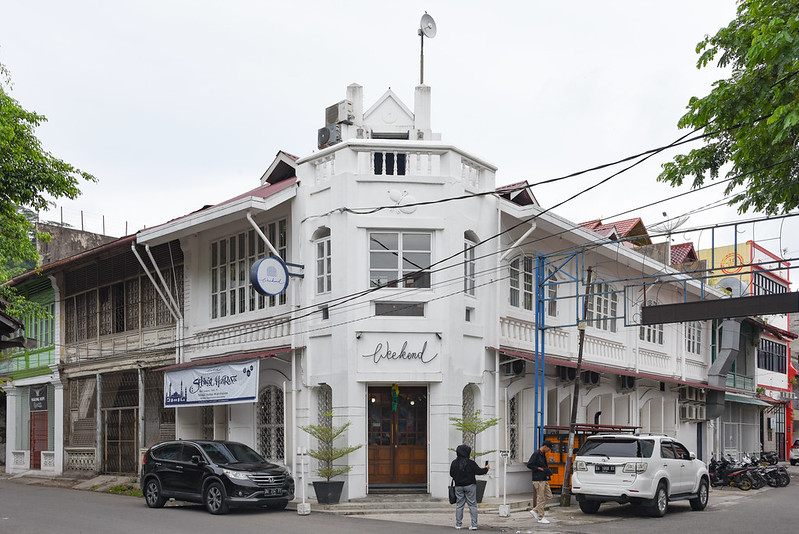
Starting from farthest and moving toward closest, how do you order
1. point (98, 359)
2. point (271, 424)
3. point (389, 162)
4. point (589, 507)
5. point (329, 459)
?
point (98, 359) → point (271, 424) → point (389, 162) → point (329, 459) → point (589, 507)

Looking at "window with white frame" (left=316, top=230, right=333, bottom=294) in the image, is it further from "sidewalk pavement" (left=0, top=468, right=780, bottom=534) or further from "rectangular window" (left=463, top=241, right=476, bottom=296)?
"sidewalk pavement" (left=0, top=468, right=780, bottom=534)

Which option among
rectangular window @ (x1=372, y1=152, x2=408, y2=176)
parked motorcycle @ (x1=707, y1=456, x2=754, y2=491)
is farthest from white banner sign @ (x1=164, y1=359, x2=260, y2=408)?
parked motorcycle @ (x1=707, y1=456, x2=754, y2=491)

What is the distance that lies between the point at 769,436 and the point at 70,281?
3776 centimetres

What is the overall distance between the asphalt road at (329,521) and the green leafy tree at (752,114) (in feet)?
20.6

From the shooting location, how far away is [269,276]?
795 inches

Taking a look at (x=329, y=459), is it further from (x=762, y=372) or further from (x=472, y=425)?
(x=762, y=372)

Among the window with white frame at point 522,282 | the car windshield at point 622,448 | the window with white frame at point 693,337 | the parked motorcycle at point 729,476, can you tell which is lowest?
the parked motorcycle at point 729,476

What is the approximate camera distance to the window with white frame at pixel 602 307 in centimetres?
2688

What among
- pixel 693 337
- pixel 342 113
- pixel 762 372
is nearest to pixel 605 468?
pixel 342 113

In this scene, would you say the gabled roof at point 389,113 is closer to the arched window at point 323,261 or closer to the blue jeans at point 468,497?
the arched window at point 323,261

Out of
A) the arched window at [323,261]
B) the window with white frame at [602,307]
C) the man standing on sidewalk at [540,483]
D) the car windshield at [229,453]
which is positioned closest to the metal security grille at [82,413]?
the car windshield at [229,453]

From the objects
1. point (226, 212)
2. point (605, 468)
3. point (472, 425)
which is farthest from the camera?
point (226, 212)

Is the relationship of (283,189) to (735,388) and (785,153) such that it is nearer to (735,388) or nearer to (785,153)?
(785,153)

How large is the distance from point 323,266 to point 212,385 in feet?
14.6
